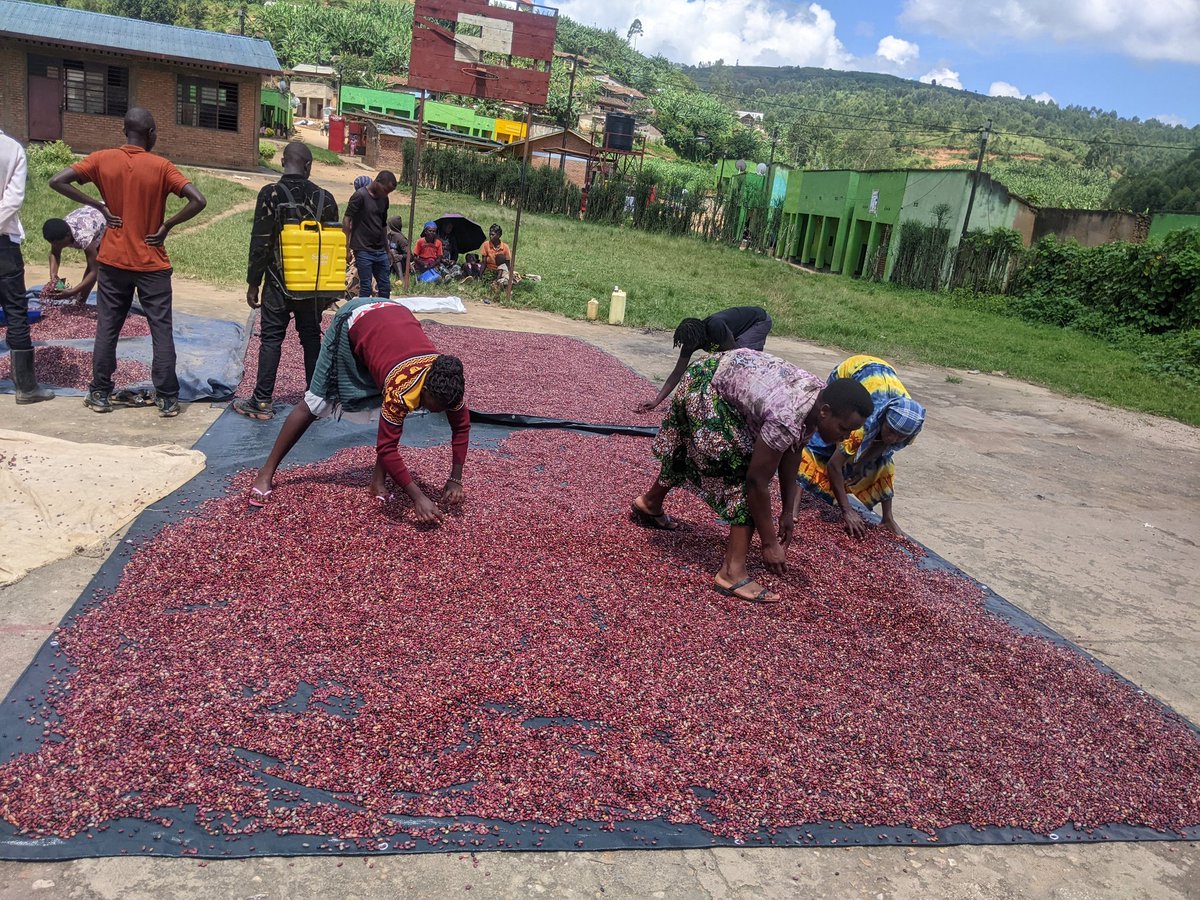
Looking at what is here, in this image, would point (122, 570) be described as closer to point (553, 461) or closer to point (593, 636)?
point (593, 636)

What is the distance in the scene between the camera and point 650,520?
442cm

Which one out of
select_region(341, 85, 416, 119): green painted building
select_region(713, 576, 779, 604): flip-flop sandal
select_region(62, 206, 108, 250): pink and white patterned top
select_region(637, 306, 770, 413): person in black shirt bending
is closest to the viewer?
select_region(713, 576, 779, 604): flip-flop sandal

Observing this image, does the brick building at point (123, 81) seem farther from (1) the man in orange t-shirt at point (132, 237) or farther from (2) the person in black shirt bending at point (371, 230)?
(1) the man in orange t-shirt at point (132, 237)

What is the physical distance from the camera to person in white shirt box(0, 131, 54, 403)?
4.93 meters

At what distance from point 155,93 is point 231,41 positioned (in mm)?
2595

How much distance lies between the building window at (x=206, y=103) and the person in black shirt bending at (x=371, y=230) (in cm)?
1952

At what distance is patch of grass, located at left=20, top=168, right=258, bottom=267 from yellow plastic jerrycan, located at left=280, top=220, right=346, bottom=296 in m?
4.60

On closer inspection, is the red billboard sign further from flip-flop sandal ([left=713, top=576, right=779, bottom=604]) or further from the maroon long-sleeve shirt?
flip-flop sandal ([left=713, top=576, right=779, bottom=604])

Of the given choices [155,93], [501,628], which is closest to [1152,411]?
[501,628]

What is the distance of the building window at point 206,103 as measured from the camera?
2448 centimetres

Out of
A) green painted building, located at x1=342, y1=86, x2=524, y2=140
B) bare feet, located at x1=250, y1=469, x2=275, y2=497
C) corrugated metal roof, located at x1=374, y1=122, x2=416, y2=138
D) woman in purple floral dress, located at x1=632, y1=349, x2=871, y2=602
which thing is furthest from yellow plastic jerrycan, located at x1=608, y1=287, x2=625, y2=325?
green painted building, located at x1=342, y1=86, x2=524, y2=140

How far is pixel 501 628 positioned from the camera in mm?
3244

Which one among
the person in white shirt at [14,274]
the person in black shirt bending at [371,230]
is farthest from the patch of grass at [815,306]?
the person in white shirt at [14,274]

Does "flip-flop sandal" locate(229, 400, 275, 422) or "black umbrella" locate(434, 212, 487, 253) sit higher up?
"black umbrella" locate(434, 212, 487, 253)
